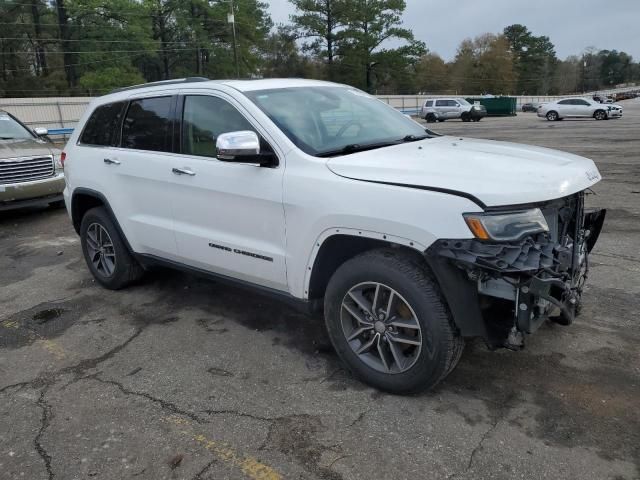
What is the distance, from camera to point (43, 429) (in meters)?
3.08

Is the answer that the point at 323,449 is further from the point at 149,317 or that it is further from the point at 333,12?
the point at 333,12

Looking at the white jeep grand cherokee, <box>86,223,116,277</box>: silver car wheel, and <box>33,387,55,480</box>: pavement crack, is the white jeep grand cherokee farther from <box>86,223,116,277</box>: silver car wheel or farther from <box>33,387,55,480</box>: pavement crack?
<box>33,387,55,480</box>: pavement crack

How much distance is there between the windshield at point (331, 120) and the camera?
3.57 m

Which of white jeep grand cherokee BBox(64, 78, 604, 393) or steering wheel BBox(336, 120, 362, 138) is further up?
steering wheel BBox(336, 120, 362, 138)

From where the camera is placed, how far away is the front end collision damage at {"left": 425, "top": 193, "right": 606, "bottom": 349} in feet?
8.70

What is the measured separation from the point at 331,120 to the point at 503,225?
1652mm

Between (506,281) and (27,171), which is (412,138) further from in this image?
(27,171)

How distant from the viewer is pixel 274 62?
233 ft

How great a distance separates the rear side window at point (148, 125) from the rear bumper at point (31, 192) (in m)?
4.78

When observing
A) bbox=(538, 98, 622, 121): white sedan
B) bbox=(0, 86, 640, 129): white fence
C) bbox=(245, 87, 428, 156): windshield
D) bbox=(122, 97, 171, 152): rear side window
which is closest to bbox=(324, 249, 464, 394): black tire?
bbox=(245, 87, 428, 156): windshield

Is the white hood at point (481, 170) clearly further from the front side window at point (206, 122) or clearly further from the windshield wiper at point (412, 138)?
the front side window at point (206, 122)

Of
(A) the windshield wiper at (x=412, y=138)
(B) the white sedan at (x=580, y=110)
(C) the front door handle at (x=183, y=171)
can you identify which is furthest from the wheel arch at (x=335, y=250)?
(B) the white sedan at (x=580, y=110)

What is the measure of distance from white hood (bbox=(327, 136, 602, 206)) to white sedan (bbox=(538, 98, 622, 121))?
3491 cm

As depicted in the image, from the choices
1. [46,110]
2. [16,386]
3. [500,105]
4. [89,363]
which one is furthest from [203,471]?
[500,105]
